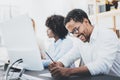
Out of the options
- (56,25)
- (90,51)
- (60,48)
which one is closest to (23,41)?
(90,51)

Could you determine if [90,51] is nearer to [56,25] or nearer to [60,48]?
[60,48]

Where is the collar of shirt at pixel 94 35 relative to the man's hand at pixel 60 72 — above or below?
above

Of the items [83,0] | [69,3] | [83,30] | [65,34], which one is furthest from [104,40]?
[69,3]

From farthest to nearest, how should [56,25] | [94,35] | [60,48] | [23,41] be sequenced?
[56,25]
[60,48]
[94,35]
[23,41]

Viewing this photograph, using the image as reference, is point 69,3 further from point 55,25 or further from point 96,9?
point 55,25

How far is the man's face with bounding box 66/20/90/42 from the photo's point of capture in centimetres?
157

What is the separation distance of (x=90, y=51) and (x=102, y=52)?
9.1 inches

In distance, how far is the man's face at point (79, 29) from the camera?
1567mm

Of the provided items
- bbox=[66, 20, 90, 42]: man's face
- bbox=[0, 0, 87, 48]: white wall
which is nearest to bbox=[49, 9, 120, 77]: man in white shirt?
bbox=[66, 20, 90, 42]: man's face

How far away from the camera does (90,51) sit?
5.41 feet

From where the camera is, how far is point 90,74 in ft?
4.51

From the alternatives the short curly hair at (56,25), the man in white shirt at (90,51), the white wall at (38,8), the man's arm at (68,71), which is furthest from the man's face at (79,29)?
the white wall at (38,8)

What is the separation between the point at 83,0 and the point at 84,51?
2504mm

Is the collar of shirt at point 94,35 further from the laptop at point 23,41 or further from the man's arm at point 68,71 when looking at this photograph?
the laptop at point 23,41
